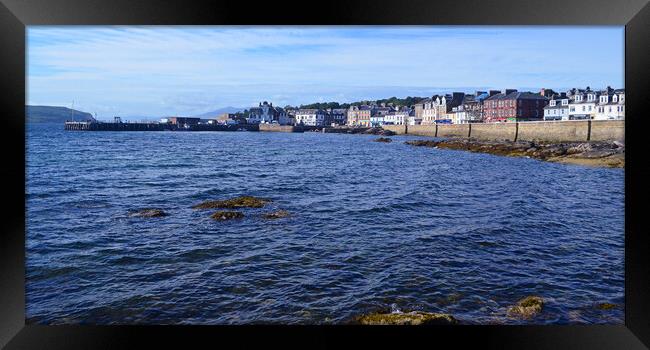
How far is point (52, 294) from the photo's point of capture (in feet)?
26.7

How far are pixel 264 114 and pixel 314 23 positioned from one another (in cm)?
10729

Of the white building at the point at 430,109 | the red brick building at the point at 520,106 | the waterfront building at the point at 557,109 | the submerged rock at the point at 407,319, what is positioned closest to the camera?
the submerged rock at the point at 407,319

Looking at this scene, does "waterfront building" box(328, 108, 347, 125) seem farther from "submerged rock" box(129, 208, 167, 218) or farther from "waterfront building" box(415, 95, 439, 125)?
"submerged rock" box(129, 208, 167, 218)

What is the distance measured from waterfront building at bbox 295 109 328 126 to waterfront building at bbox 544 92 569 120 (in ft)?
195

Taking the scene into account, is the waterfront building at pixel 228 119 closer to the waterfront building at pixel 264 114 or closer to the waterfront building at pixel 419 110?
the waterfront building at pixel 264 114

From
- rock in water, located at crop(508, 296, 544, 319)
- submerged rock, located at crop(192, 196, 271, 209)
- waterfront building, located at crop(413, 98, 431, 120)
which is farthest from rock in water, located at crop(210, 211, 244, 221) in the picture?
waterfront building, located at crop(413, 98, 431, 120)

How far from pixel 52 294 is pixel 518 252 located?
9102mm

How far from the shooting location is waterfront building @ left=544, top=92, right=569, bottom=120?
2291 inches

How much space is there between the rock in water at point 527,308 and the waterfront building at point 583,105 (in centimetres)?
5344

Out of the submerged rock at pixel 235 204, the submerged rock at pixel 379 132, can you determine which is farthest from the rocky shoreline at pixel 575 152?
the submerged rock at pixel 379 132

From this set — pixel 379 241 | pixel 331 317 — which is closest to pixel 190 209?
pixel 379 241

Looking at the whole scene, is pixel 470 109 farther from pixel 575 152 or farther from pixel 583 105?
pixel 575 152

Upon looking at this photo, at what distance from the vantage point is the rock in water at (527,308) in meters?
→ 6.99

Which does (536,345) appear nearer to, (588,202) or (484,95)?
(588,202)
